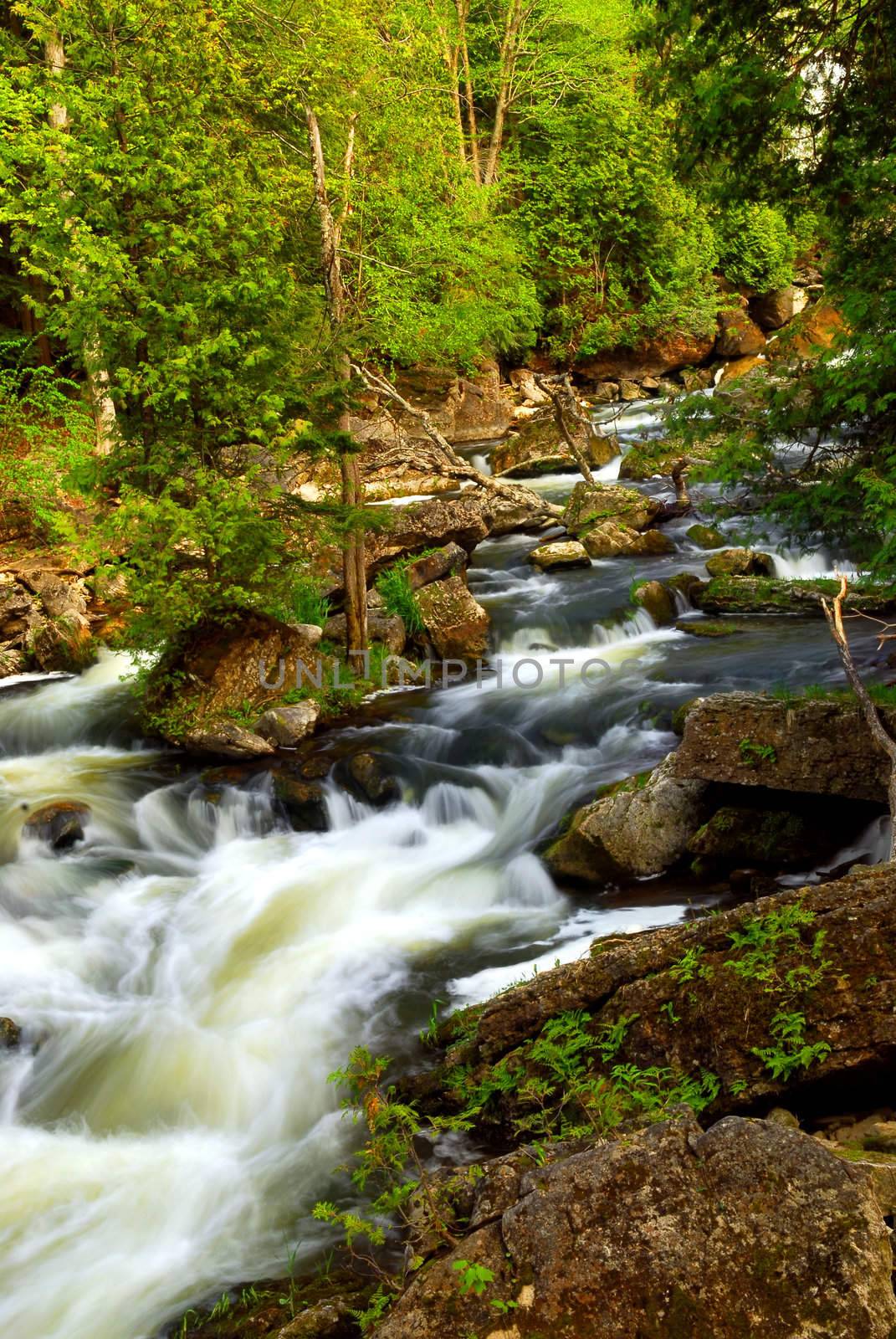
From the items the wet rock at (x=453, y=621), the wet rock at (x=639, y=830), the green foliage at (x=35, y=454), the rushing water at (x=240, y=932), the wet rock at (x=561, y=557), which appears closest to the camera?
the rushing water at (x=240, y=932)

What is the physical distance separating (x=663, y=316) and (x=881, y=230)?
901 inches

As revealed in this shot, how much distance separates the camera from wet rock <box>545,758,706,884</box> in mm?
6438

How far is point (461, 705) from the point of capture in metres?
10.4

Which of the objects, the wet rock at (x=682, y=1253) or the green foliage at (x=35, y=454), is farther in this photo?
the green foliage at (x=35, y=454)

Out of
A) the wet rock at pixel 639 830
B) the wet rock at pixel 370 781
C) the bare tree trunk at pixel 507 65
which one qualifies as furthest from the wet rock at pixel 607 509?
the bare tree trunk at pixel 507 65

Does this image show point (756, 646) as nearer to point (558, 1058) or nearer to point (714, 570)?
point (714, 570)

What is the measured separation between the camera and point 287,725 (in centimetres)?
953

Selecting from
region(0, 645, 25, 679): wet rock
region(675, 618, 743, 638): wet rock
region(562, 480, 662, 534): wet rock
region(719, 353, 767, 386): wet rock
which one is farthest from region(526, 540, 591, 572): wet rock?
region(719, 353, 767, 386): wet rock

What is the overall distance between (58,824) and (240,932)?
241cm

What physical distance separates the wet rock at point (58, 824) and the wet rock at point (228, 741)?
1.43m

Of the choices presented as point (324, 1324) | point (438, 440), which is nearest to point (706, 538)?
point (438, 440)

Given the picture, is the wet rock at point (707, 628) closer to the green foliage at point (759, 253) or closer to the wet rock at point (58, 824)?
the wet rock at point (58, 824)

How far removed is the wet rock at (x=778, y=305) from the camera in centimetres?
2891

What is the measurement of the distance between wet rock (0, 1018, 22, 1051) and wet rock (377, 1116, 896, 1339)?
4163 mm
